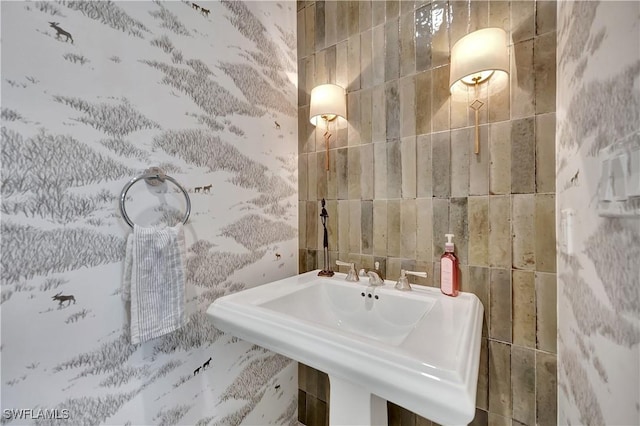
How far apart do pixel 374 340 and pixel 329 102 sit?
108 centimetres

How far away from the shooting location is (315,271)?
143 centimetres

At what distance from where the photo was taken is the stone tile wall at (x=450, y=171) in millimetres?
909

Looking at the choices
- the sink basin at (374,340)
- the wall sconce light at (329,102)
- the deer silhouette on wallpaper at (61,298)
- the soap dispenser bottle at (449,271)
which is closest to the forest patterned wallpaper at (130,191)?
the deer silhouette on wallpaper at (61,298)

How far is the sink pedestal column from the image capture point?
2.26 ft

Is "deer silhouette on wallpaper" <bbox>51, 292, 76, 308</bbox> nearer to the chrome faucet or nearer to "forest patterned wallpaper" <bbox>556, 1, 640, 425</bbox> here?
the chrome faucet

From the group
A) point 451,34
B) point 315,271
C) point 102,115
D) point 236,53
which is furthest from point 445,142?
point 102,115

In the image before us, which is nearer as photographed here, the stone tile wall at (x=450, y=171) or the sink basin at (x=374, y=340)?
the sink basin at (x=374, y=340)

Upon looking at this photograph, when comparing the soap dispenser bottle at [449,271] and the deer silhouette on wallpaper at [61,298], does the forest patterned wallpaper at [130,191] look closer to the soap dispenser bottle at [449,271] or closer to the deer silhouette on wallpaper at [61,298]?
the deer silhouette on wallpaper at [61,298]

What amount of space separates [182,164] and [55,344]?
27.4 inches

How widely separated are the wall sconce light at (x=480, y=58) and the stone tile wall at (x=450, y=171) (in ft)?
0.20

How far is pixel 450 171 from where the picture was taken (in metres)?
1.06

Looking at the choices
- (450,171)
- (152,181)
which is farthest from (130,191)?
(450,171)

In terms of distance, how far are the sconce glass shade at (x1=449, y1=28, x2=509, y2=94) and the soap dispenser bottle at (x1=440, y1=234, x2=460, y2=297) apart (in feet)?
1.97

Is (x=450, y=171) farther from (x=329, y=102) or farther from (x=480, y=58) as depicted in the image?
(x=329, y=102)
